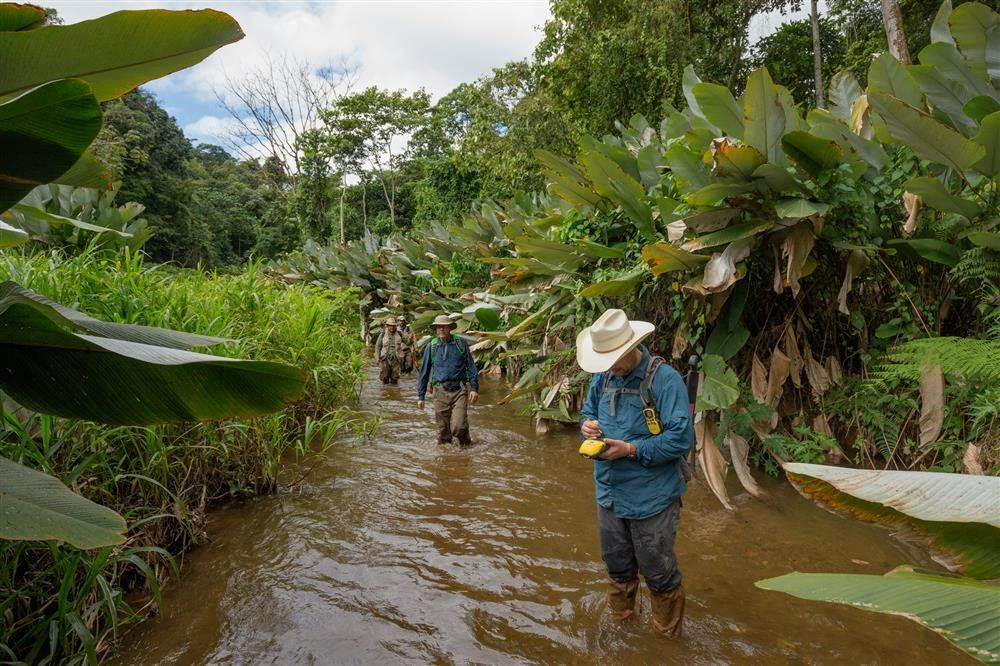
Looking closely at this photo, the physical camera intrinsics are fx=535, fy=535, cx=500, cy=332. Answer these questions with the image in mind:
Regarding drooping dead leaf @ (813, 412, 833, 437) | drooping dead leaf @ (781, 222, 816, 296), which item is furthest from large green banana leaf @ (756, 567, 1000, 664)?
drooping dead leaf @ (813, 412, 833, 437)

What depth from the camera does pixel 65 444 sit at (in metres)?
2.71

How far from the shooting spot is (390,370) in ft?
33.2

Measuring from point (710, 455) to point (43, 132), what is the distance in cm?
381

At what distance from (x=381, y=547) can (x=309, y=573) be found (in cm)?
51

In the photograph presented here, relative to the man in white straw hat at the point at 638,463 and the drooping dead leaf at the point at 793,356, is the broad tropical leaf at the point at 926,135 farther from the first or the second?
the man in white straw hat at the point at 638,463

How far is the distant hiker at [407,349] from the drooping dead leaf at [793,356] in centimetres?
772

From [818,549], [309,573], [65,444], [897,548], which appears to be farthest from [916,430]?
[65,444]

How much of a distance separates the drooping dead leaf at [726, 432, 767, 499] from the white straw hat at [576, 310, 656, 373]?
1.72 m

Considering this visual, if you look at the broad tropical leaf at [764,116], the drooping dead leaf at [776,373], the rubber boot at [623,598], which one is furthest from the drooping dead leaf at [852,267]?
the rubber boot at [623,598]

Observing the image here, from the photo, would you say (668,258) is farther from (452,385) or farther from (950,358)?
(452,385)

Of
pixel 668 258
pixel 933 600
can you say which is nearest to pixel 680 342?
pixel 668 258

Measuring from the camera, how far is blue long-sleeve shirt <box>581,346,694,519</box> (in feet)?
8.26

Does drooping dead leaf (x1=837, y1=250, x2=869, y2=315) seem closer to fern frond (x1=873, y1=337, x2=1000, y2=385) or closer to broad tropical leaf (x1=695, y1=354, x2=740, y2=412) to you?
fern frond (x1=873, y1=337, x2=1000, y2=385)

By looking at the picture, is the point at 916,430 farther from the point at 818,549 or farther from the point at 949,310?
the point at 818,549
